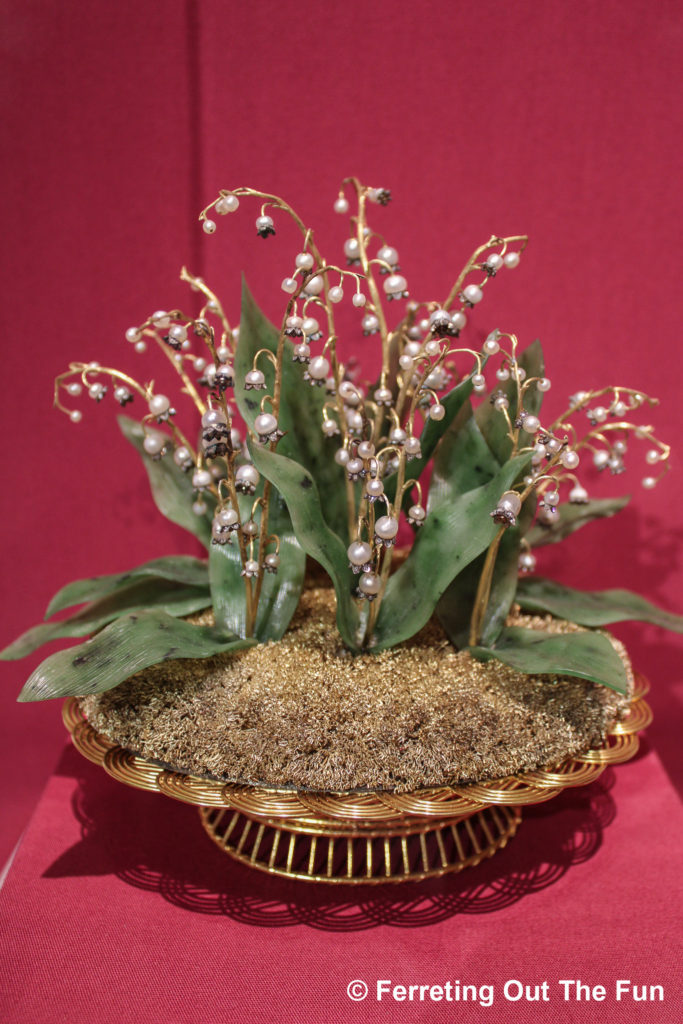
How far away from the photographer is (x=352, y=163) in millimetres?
1052

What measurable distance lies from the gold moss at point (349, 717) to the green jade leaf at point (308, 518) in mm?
81

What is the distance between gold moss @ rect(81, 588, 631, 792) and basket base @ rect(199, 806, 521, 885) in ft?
0.30

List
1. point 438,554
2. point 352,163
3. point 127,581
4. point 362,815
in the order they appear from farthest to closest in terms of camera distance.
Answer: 1. point 352,163
2. point 127,581
3. point 438,554
4. point 362,815

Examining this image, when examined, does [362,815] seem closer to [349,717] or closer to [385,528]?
[349,717]

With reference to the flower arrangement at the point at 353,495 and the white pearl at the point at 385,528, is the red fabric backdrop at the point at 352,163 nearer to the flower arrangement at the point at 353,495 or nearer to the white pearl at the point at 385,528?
the flower arrangement at the point at 353,495

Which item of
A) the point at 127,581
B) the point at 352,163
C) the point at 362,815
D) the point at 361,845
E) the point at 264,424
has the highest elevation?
the point at 352,163

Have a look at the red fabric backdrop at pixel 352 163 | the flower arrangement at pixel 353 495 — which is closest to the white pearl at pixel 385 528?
the flower arrangement at pixel 353 495

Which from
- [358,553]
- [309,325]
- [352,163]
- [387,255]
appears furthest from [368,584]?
[352,163]

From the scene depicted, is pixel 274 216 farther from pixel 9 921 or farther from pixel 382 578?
pixel 9 921

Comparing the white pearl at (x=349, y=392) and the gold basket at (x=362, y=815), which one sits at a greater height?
the white pearl at (x=349, y=392)

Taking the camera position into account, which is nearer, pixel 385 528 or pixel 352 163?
pixel 385 528

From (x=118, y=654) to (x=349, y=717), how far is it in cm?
24

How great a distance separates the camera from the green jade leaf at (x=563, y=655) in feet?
2.22

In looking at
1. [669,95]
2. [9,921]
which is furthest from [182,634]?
[669,95]
